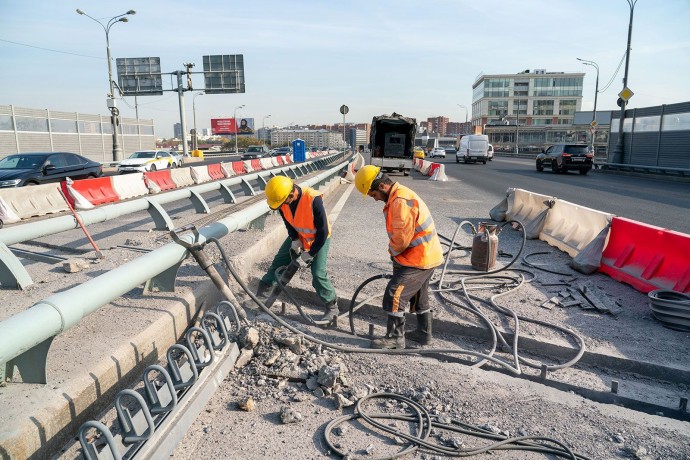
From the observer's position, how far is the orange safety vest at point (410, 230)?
4344 mm

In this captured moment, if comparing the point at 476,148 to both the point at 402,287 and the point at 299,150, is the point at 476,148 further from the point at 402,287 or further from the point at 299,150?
the point at 402,287

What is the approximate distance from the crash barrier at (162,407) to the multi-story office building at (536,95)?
393 ft

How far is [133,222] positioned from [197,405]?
7862 millimetres

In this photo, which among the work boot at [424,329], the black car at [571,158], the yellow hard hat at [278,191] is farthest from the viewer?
the black car at [571,158]

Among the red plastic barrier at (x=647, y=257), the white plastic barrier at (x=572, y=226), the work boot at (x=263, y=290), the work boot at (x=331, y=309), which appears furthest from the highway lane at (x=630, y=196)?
the work boot at (x=263, y=290)

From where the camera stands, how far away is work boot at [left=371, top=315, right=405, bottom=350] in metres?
4.41

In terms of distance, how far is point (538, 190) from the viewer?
1811cm

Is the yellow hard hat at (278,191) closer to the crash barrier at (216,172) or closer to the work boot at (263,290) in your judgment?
the work boot at (263,290)

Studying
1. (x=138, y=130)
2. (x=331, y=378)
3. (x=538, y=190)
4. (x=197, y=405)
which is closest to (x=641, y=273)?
(x=331, y=378)

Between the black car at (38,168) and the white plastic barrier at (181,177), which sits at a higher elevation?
the black car at (38,168)

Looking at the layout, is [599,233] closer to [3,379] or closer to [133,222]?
[3,379]

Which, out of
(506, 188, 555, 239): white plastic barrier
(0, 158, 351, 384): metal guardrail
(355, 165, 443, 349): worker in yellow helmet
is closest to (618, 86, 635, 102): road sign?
(506, 188, 555, 239): white plastic barrier

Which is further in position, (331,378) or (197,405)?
(331,378)

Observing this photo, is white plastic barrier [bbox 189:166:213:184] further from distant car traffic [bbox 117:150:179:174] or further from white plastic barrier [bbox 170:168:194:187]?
distant car traffic [bbox 117:150:179:174]
